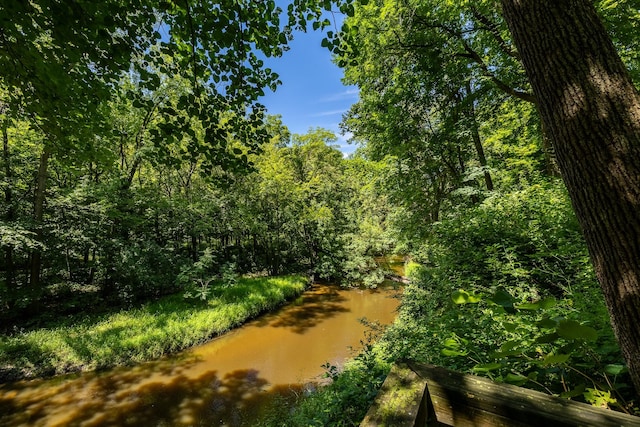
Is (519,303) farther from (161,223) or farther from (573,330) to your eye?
(161,223)

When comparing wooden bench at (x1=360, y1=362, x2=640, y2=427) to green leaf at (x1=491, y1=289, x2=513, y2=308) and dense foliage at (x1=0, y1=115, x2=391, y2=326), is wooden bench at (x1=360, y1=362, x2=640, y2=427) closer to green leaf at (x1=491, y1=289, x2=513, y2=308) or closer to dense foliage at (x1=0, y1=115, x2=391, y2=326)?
green leaf at (x1=491, y1=289, x2=513, y2=308)

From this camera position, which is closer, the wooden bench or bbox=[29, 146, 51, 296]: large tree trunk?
the wooden bench

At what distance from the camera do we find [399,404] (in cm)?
95

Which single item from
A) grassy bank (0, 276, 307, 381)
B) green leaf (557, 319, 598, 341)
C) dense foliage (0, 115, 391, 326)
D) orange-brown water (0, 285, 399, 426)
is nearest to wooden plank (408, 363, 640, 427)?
green leaf (557, 319, 598, 341)

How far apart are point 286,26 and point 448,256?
151 inches

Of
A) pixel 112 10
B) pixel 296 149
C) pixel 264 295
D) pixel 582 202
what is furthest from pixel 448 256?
pixel 296 149

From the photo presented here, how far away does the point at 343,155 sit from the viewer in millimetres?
22547

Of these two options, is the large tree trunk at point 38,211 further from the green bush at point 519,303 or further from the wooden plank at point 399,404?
the wooden plank at point 399,404

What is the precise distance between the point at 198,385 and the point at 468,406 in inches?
267

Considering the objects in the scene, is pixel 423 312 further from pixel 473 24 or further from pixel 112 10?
pixel 112 10

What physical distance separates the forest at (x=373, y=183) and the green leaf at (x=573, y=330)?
0.4 inches

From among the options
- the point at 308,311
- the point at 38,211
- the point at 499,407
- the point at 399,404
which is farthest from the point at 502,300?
the point at 38,211

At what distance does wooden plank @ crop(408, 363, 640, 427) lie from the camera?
830mm

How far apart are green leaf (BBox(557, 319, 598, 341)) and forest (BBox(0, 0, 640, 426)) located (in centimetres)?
1
